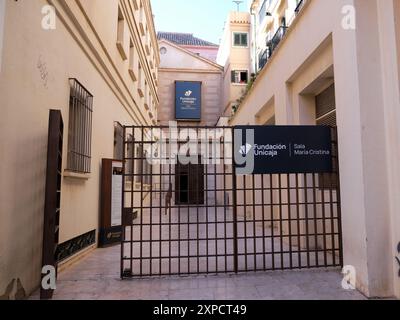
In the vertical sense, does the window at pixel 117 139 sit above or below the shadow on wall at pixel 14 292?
above

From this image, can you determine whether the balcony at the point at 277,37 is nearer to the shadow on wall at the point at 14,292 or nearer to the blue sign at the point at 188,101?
the shadow on wall at the point at 14,292

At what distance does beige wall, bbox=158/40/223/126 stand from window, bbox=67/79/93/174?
13.9 metres

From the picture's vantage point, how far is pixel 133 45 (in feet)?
38.2

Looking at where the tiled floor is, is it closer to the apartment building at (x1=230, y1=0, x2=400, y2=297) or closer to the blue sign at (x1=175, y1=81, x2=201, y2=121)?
the apartment building at (x1=230, y1=0, x2=400, y2=297)

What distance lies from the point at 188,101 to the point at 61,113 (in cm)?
1552

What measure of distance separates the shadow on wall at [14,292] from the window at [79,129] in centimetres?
213

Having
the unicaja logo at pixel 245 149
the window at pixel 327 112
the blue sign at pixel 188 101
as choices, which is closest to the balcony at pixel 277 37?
the window at pixel 327 112

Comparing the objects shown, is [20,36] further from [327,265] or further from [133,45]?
[133,45]

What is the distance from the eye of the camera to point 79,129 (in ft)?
20.5

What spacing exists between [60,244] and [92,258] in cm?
126

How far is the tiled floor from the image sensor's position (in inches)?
167

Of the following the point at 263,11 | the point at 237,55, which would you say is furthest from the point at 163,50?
the point at 263,11

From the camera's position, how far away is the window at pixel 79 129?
5.90m

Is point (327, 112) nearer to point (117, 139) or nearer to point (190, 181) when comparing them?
point (190, 181)
